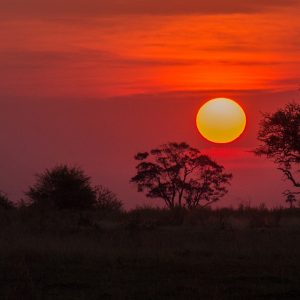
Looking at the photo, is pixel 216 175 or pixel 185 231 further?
pixel 216 175

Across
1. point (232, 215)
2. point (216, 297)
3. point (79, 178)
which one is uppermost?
point (79, 178)

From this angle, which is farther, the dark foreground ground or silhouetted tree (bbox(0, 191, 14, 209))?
silhouetted tree (bbox(0, 191, 14, 209))

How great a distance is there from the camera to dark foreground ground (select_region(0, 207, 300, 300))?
14.6 meters

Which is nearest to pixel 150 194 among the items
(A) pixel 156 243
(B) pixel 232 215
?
(B) pixel 232 215

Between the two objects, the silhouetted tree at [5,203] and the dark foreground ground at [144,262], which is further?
the silhouetted tree at [5,203]

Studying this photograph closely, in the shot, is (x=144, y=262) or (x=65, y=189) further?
(x=65, y=189)

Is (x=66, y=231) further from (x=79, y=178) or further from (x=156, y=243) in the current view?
(x=79, y=178)

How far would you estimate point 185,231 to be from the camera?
32.2 metres

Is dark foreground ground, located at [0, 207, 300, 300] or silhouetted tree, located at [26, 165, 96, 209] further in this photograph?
silhouetted tree, located at [26, 165, 96, 209]

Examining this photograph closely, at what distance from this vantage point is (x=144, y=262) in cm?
1919

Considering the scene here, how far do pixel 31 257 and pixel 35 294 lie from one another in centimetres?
625

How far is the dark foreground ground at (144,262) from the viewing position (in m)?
14.6

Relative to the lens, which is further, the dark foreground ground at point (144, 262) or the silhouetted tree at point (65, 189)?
the silhouetted tree at point (65, 189)

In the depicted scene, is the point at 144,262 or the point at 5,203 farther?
the point at 5,203
